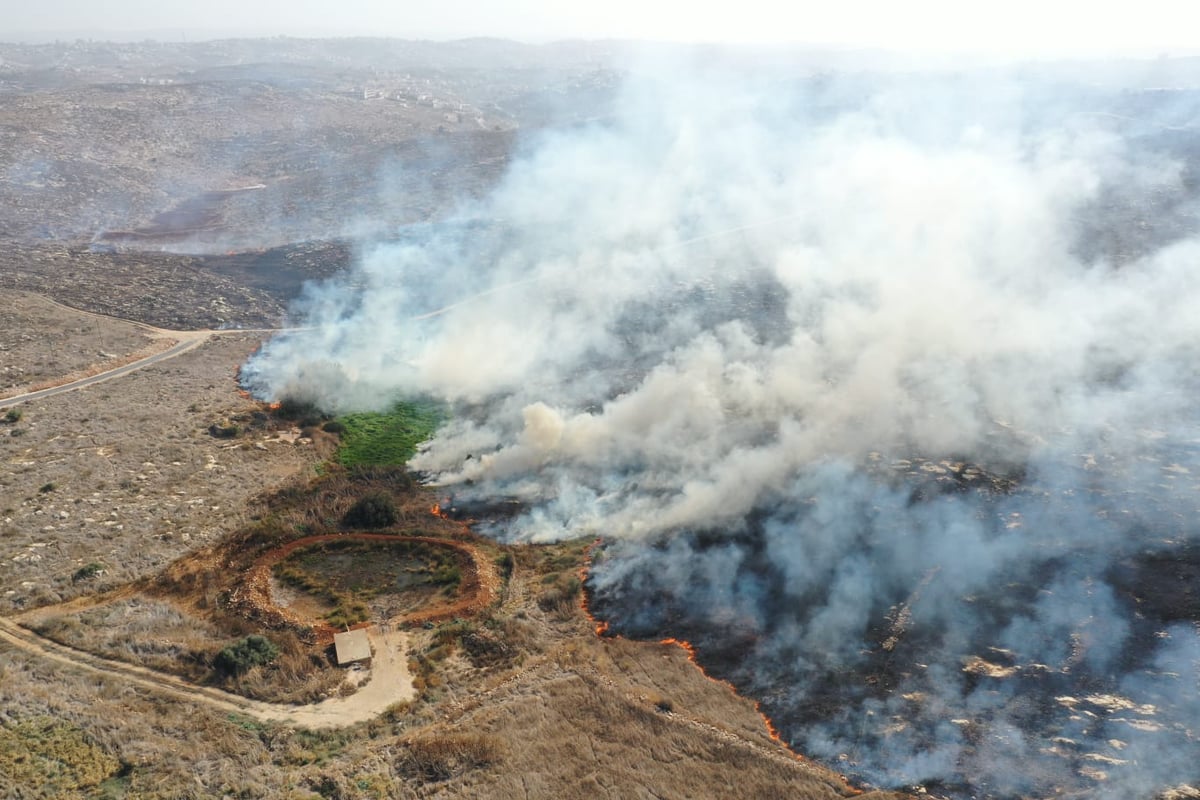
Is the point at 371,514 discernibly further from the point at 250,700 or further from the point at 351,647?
the point at 250,700

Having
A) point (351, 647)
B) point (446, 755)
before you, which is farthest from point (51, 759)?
point (446, 755)

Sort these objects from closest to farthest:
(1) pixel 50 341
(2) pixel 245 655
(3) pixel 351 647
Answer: (2) pixel 245 655 < (3) pixel 351 647 < (1) pixel 50 341

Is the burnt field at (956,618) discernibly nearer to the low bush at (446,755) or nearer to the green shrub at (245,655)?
the low bush at (446,755)

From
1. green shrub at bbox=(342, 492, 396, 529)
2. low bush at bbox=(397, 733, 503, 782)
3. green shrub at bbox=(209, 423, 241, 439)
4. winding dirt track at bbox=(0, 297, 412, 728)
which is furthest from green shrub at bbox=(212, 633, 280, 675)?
green shrub at bbox=(209, 423, 241, 439)

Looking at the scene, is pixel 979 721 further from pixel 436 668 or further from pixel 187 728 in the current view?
pixel 187 728

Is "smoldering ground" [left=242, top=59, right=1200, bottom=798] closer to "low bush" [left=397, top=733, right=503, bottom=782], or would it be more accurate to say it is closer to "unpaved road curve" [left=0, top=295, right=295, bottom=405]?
"unpaved road curve" [left=0, top=295, right=295, bottom=405]

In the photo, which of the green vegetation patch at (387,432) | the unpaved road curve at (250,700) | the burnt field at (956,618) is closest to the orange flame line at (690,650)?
the burnt field at (956,618)

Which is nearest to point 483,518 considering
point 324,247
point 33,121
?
point 324,247
